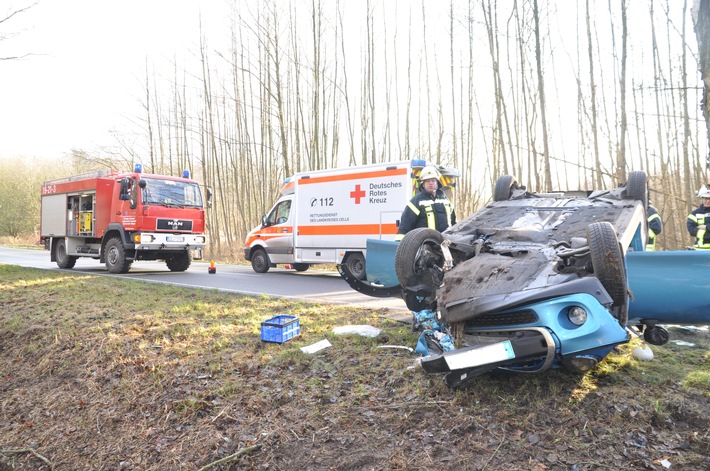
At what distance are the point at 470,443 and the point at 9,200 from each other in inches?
1663

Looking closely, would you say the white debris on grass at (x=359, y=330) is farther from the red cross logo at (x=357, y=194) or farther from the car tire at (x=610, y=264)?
the red cross logo at (x=357, y=194)

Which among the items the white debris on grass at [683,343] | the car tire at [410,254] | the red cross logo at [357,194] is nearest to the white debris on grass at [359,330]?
the car tire at [410,254]

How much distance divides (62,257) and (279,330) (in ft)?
38.6

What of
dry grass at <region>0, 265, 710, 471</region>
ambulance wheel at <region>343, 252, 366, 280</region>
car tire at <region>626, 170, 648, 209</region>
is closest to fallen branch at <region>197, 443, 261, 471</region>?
dry grass at <region>0, 265, 710, 471</region>

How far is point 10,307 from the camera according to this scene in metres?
7.40

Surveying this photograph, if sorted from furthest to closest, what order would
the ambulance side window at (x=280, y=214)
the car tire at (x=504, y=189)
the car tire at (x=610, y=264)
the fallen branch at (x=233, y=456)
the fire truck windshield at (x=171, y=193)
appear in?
1. the ambulance side window at (x=280, y=214)
2. the fire truck windshield at (x=171, y=193)
3. the car tire at (x=504, y=189)
4. the fallen branch at (x=233, y=456)
5. the car tire at (x=610, y=264)

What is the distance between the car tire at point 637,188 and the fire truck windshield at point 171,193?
10098 millimetres

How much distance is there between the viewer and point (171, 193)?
11844 mm

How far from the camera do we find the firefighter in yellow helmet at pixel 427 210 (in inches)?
211

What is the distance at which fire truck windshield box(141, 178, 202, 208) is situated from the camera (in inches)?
449

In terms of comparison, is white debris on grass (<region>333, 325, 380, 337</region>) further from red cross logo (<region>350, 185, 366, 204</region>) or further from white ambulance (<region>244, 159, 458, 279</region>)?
red cross logo (<region>350, 185, 366, 204</region>)

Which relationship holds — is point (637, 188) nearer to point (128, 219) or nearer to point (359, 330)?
point (359, 330)

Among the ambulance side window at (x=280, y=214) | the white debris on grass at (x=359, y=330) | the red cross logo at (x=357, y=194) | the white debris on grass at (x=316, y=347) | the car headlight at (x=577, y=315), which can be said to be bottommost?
the white debris on grass at (x=316, y=347)

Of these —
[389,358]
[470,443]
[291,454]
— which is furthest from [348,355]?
[470,443]
